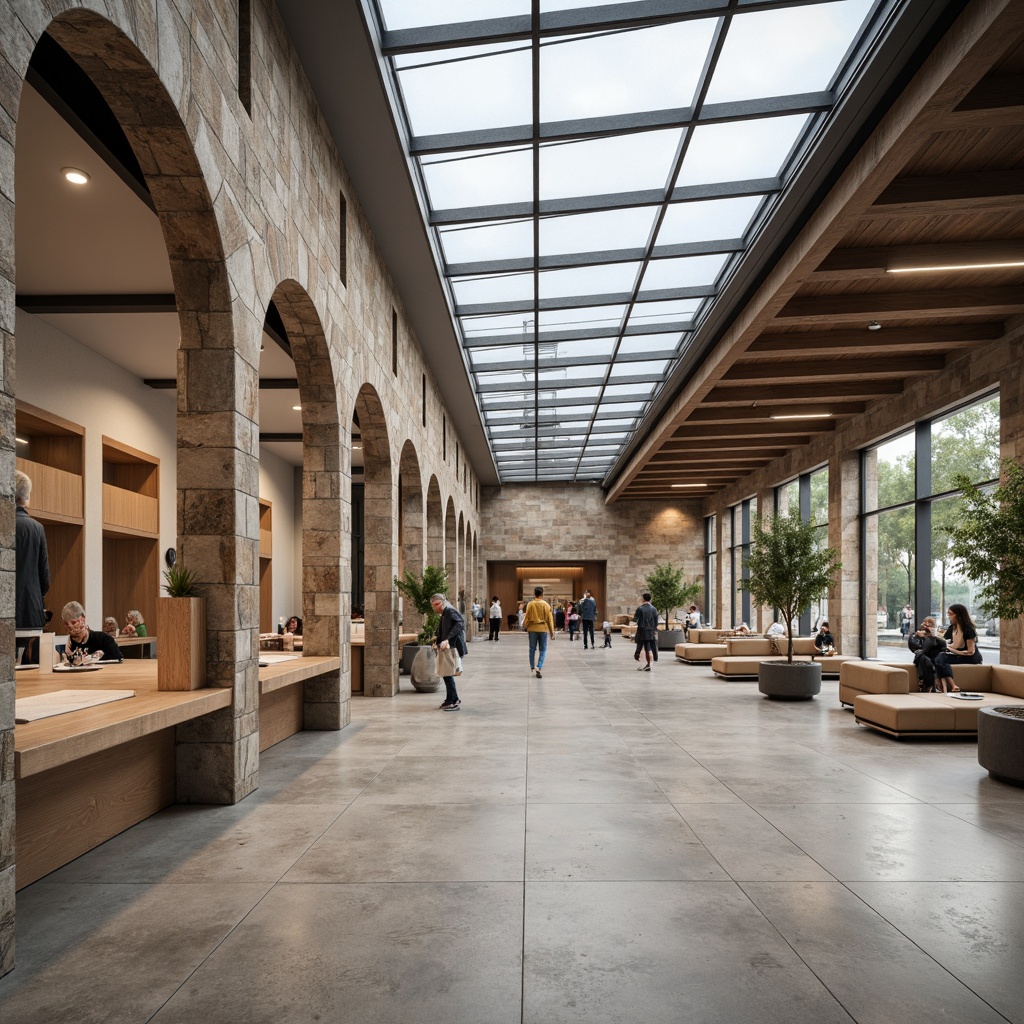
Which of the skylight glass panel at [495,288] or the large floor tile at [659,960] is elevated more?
the skylight glass panel at [495,288]

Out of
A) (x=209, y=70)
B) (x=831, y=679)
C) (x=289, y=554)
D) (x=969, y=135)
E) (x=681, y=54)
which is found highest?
(x=681, y=54)

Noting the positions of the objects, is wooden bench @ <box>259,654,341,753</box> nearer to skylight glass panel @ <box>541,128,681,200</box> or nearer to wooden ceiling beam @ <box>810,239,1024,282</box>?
skylight glass panel @ <box>541,128,681,200</box>

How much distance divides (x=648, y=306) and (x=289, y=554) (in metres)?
14.5

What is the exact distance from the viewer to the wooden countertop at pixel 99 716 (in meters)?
3.36

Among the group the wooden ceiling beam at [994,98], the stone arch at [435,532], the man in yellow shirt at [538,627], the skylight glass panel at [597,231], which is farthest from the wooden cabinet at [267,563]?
the wooden ceiling beam at [994,98]

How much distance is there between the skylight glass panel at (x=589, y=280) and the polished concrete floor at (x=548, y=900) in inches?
270

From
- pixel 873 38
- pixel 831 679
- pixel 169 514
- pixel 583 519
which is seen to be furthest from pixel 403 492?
pixel 583 519

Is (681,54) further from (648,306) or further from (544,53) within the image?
(648,306)

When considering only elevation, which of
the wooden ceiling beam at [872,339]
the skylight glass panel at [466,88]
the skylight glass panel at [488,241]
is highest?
the skylight glass panel at [466,88]

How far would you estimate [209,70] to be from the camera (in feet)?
16.9

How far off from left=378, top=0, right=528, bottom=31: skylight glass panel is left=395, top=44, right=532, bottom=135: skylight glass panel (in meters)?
0.36

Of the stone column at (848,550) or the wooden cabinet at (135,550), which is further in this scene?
the stone column at (848,550)

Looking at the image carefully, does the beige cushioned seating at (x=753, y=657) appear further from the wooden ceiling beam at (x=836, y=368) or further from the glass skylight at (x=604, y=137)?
the glass skylight at (x=604, y=137)

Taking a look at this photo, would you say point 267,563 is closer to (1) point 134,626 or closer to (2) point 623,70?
(1) point 134,626
